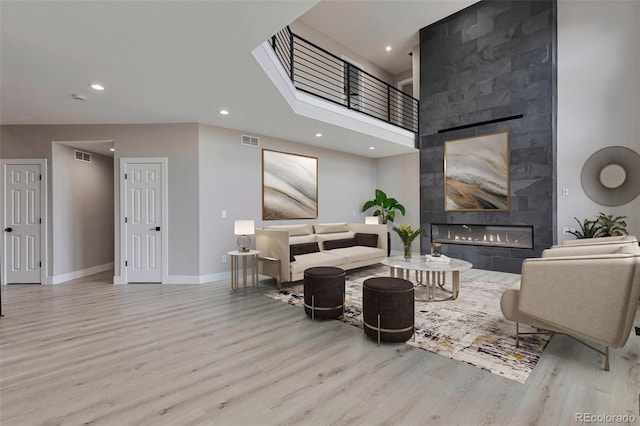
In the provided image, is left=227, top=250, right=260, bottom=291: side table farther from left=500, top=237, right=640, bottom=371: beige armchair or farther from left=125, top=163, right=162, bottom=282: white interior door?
left=500, top=237, right=640, bottom=371: beige armchair

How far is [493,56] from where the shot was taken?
5.94 meters

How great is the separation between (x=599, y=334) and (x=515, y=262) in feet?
13.1

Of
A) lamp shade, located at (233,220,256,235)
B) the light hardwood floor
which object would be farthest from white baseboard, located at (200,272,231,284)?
the light hardwood floor

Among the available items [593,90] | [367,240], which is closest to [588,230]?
[593,90]

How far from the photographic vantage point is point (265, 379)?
84.1 inches

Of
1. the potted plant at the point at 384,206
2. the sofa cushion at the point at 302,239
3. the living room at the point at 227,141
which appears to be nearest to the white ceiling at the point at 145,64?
the living room at the point at 227,141

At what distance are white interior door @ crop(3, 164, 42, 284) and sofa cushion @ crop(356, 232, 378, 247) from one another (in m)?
5.99

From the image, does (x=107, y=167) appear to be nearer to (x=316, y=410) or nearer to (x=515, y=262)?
(x=316, y=410)

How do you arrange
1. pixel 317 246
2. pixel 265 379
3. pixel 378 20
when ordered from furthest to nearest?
pixel 378 20, pixel 317 246, pixel 265 379

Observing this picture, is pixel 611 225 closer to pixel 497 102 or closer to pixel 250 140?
pixel 497 102

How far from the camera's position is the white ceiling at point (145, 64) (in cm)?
220

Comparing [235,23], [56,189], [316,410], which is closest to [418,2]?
[235,23]

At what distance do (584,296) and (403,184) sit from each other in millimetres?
5943

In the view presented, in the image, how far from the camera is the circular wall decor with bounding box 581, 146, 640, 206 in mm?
4750
